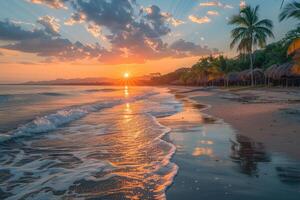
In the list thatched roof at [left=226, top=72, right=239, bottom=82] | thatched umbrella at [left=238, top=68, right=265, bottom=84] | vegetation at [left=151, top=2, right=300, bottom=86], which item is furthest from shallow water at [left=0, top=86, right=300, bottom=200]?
thatched roof at [left=226, top=72, right=239, bottom=82]

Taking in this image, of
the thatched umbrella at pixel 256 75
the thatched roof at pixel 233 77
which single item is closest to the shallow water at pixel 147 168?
the thatched umbrella at pixel 256 75

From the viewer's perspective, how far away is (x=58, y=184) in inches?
177

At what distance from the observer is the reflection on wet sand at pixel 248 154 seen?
4914 millimetres

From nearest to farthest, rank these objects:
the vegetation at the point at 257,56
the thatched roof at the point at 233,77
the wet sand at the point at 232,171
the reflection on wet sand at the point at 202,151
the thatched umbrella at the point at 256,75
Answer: the wet sand at the point at 232,171 → the reflection on wet sand at the point at 202,151 → the vegetation at the point at 257,56 → the thatched umbrella at the point at 256,75 → the thatched roof at the point at 233,77

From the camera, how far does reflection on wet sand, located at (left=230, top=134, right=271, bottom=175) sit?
491 centimetres

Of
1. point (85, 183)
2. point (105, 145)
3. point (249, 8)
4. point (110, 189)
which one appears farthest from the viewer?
point (249, 8)

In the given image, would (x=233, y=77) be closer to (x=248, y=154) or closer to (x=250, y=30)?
(x=250, y=30)

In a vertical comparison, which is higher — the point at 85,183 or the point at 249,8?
the point at 249,8

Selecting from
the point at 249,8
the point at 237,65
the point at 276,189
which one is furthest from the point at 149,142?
the point at 237,65

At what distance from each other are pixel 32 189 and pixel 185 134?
17.0ft

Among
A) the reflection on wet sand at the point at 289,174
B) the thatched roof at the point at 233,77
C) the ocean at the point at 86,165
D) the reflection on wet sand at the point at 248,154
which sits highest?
the thatched roof at the point at 233,77

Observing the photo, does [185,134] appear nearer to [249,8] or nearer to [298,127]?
[298,127]

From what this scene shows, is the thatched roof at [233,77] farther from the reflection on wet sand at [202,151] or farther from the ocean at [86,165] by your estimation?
the reflection on wet sand at [202,151]

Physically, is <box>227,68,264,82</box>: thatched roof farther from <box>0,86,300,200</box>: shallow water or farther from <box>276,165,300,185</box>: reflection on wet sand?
<box>276,165,300,185</box>: reflection on wet sand
